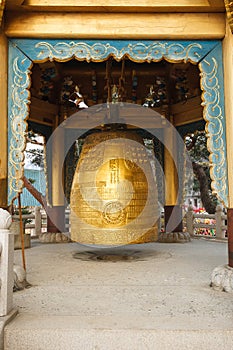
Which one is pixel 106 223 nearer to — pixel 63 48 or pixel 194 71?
pixel 63 48

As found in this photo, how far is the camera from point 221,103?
4.21 m

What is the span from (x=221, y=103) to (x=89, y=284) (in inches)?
108

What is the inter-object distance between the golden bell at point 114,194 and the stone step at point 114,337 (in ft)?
7.11

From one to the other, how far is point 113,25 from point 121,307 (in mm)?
3221

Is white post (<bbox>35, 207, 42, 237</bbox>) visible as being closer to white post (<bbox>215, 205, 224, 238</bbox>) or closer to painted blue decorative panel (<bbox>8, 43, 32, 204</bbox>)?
white post (<bbox>215, 205, 224, 238</bbox>)

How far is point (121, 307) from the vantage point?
3.13 m

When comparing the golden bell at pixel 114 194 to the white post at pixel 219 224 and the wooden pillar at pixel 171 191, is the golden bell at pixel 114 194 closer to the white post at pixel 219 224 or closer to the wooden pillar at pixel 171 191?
the wooden pillar at pixel 171 191

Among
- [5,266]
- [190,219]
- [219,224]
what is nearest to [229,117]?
[5,266]

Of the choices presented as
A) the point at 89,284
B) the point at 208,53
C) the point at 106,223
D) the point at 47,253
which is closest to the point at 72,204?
the point at 106,223

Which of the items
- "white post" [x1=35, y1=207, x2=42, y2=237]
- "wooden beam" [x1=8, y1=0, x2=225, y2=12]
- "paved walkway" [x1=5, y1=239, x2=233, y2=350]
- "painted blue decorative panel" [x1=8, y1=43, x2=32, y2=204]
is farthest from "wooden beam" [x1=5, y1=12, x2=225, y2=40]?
"white post" [x1=35, y1=207, x2=42, y2=237]

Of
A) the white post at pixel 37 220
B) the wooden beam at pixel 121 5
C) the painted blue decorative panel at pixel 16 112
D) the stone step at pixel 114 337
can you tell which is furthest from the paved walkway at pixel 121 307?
the white post at pixel 37 220

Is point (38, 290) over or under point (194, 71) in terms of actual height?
→ under

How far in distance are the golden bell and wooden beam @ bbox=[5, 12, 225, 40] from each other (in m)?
1.51

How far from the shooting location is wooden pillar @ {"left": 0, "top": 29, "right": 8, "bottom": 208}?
13.4ft
